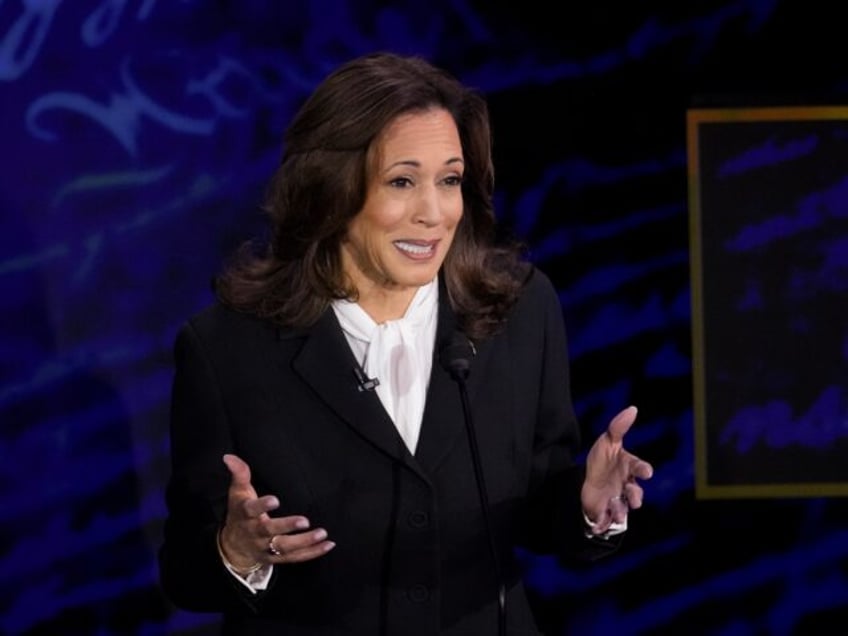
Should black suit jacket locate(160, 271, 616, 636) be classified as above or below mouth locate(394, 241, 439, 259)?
below

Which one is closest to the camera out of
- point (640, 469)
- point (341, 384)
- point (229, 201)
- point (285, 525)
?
point (285, 525)

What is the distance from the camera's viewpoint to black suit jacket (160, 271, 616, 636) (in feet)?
6.63

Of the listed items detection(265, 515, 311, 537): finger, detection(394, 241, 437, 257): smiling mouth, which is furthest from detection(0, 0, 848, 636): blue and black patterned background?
detection(265, 515, 311, 537): finger

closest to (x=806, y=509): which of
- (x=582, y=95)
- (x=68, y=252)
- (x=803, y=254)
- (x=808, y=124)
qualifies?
(x=803, y=254)

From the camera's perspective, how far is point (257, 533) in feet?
5.99

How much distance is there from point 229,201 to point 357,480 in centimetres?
143

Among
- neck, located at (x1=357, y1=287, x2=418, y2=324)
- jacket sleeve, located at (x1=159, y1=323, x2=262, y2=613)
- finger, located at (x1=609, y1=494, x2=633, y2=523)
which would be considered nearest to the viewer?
finger, located at (x1=609, y1=494, x2=633, y2=523)

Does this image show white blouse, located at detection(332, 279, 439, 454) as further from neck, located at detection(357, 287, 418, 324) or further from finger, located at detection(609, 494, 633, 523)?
finger, located at detection(609, 494, 633, 523)

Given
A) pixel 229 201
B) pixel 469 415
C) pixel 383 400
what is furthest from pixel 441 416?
pixel 229 201

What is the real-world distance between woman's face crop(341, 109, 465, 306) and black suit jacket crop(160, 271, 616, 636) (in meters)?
0.12

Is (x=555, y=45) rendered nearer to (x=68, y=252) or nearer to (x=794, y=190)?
(x=794, y=190)

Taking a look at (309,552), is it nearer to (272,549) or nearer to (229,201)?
(272,549)

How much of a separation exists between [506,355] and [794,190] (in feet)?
4.89

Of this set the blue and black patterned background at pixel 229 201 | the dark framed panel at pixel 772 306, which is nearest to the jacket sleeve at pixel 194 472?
the blue and black patterned background at pixel 229 201
